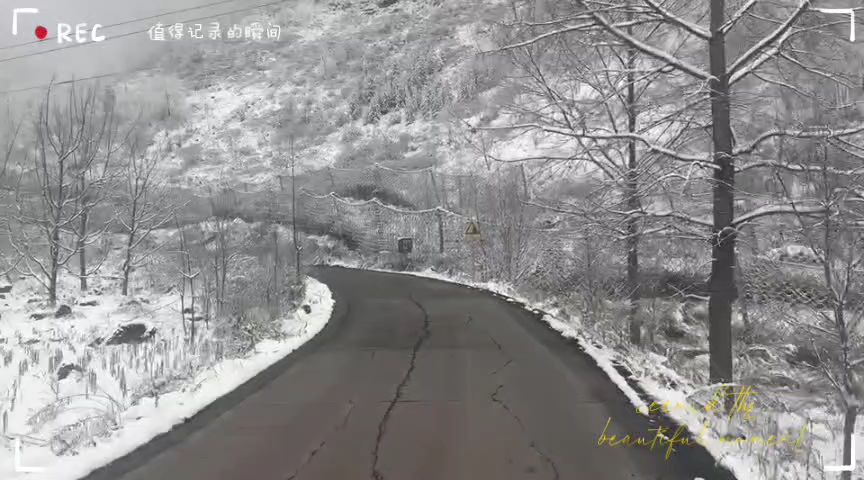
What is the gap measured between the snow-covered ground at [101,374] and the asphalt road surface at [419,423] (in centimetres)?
33

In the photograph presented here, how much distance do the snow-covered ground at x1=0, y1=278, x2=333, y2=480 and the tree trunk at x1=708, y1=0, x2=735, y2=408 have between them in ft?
18.8

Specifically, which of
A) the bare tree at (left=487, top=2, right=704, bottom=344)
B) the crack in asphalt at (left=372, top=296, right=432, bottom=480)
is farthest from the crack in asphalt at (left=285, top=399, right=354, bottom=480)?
the bare tree at (left=487, top=2, right=704, bottom=344)

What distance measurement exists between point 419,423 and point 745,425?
311 cm

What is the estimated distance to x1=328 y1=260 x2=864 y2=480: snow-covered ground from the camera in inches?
175

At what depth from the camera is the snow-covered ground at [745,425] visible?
4457 mm

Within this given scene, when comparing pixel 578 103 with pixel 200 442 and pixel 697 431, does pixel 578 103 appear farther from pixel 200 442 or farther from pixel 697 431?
pixel 200 442

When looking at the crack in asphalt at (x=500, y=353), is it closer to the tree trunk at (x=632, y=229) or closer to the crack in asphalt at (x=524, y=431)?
the crack in asphalt at (x=524, y=431)

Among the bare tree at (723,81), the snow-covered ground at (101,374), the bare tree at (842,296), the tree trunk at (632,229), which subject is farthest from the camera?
the tree trunk at (632,229)

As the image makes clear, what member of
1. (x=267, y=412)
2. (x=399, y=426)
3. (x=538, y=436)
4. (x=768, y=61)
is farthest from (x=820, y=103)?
(x=267, y=412)

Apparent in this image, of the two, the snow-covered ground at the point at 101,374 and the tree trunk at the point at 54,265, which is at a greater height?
the tree trunk at the point at 54,265

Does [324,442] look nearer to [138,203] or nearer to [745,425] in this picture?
[745,425]

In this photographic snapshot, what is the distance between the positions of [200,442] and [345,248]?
3212 cm

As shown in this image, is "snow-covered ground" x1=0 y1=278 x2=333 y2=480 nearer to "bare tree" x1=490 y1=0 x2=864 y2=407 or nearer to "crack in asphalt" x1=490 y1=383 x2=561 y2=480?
"crack in asphalt" x1=490 y1=383 x2=561 y2=480

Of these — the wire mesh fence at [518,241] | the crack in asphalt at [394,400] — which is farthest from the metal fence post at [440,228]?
the crack in asphalt at [394,400]
